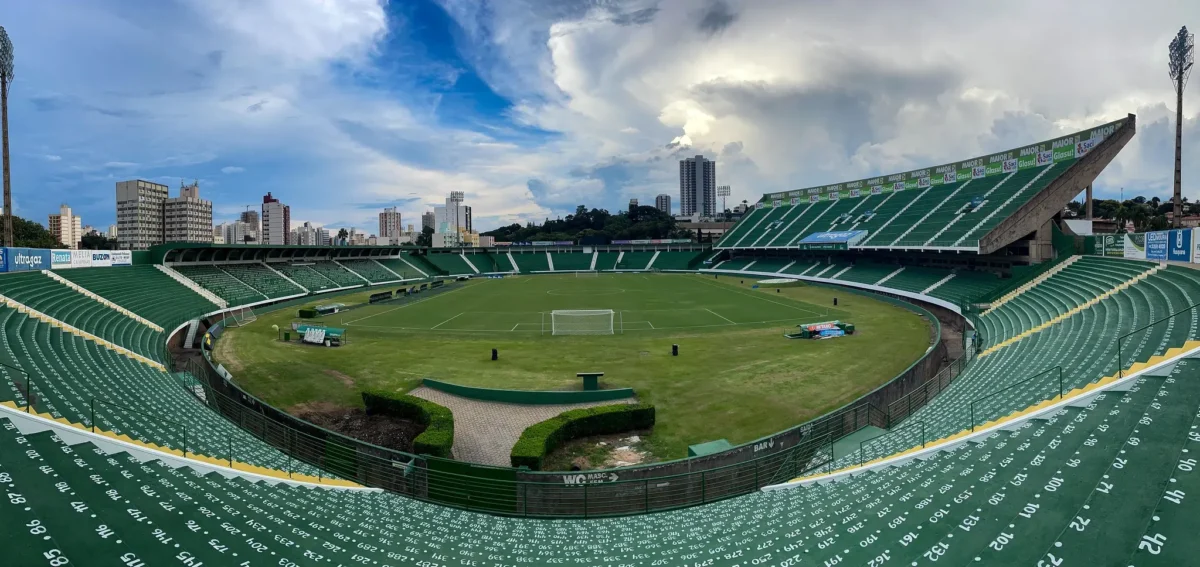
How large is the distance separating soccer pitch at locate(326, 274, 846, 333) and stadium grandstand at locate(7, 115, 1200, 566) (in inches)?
596

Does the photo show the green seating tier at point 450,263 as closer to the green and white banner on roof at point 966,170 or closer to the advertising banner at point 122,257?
the advertising banner at point 122,257

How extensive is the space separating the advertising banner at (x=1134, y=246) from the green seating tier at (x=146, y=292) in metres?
57.8

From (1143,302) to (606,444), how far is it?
2223cm

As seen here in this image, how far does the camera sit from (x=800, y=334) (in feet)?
114

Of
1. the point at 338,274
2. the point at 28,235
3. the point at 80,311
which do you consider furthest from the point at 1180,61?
the point at 28,235

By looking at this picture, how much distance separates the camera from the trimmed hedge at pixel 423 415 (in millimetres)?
15930

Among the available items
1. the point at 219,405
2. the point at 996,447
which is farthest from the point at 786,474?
the point at 219,405

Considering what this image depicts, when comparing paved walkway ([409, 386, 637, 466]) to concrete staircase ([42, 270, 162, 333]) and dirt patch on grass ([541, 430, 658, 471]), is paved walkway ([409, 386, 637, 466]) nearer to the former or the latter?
dirt patch on grass ([541, 430, 658, 471])

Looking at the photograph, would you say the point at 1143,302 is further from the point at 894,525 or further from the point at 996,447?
the point at 894,525

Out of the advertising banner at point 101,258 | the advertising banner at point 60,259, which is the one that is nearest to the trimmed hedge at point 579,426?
the advertising banner at point 60,259

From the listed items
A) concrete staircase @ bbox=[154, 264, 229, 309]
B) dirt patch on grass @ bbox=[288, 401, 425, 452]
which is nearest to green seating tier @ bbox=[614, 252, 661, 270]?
concrete staircase @ bbox=[154, 264, 229, 309]

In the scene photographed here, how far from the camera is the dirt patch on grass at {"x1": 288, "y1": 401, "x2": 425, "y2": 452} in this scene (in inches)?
723

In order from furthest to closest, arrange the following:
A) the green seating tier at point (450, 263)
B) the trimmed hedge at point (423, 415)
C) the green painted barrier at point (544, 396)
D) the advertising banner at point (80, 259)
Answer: the green seating tier at point (450, 263) → the advertising banner at point (80, 259) → the green painted barrier at point (544, 396) → the trimmed hedge at point (423, 415)

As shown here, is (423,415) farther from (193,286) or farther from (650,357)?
(193,286)
